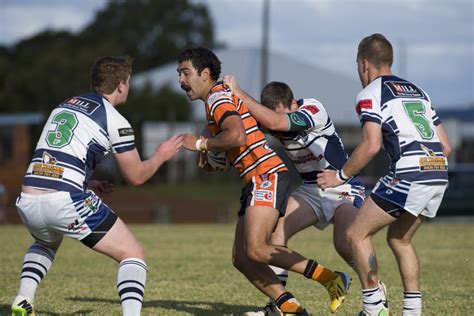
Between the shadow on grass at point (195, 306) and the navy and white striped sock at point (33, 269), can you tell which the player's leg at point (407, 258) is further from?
the navy and white striped sock at point (33, 269)

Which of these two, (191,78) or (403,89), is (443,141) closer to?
(403,89)

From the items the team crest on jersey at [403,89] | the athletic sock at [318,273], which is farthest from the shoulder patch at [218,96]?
the athletic sock at [318,273]

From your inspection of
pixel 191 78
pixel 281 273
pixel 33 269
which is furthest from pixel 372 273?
pixel 33 269

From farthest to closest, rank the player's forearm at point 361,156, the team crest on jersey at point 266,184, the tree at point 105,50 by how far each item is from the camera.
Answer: the tree at point 105,50 → the team crest on jersey at point 266,184 → the player's forearm at point 361,156

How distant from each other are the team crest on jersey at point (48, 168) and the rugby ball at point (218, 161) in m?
1.58

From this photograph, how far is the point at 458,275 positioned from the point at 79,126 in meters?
6.75

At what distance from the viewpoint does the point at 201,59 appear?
7805 millimetres

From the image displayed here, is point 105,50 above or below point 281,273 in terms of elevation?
below

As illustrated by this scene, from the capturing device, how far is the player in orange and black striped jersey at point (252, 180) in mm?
7688

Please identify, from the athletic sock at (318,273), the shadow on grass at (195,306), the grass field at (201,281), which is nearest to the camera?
the athletic sock at (318,273)

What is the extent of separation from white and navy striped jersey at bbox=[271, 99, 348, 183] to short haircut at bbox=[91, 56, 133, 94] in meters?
1.63

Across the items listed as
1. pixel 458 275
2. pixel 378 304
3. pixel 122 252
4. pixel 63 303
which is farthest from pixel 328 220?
pixel 458 275

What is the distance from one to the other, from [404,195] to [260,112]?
1403 mm

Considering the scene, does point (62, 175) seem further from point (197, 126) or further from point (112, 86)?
point (197, 126)
